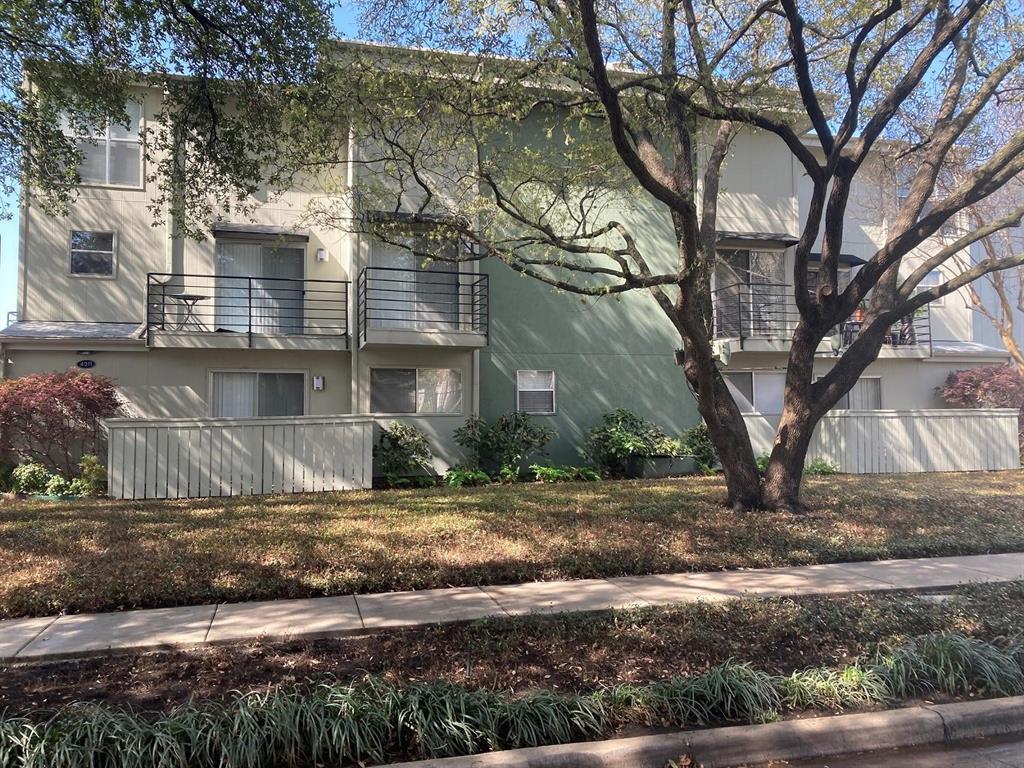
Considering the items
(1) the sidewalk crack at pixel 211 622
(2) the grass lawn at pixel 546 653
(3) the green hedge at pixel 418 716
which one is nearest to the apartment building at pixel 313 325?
(1) the sidewalk crack at pixel 211 622

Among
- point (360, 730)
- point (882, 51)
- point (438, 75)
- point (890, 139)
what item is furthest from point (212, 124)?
point (890, 139)

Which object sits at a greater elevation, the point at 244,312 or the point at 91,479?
the point at 244,312

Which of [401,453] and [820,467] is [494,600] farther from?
[820,467]

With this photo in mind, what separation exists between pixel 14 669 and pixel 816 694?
506cm

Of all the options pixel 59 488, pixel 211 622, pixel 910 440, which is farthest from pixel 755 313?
pixel 59 488

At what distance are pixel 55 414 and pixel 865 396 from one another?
18214mm

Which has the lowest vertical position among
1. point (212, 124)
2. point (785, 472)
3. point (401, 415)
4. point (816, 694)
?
point (816, 694)

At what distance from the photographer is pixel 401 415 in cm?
1408

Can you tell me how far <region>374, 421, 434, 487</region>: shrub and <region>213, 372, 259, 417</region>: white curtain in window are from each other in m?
2.97

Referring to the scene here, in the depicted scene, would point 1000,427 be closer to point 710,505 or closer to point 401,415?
point 710,505

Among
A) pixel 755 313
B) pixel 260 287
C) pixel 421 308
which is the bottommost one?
pixel 421 308

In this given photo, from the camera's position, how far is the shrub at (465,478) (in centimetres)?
1340

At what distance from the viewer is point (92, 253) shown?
14469 millimetres

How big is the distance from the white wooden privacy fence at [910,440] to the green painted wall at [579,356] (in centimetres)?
229
